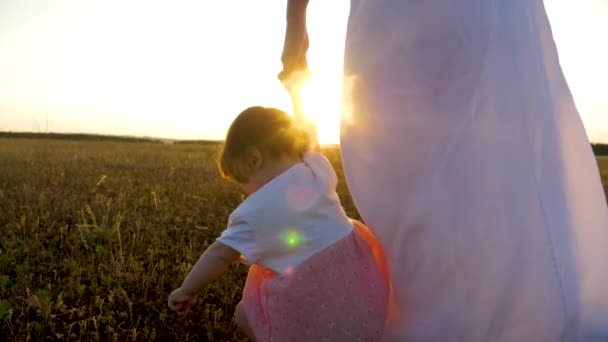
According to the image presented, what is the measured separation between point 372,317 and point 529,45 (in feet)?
3.45

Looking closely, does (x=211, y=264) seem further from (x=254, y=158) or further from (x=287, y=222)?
(x=254, y=158)

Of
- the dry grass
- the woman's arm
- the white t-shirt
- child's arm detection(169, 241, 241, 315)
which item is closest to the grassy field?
the dry grass

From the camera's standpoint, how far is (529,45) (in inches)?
81.5

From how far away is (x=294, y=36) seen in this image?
2.46 meters

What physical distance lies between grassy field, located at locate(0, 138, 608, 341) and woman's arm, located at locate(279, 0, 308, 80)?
3.80 ft

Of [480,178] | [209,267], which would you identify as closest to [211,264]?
[209,267]

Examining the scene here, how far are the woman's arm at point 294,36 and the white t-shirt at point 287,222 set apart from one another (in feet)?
1.72

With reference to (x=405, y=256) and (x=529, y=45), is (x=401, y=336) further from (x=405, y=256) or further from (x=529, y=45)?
(x=529, y=45)

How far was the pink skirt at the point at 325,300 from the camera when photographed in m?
1.98

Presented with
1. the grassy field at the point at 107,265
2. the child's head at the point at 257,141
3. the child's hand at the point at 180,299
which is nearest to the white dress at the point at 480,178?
the child's head at the point at 257,141

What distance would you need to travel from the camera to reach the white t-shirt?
200 centimetres

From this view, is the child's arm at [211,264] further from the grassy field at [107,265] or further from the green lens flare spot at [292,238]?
the grassy field at [107,265]

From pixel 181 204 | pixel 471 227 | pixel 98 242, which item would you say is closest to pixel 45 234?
pixel 98 242

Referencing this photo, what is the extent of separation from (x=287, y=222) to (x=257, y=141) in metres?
0.31
